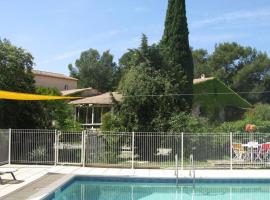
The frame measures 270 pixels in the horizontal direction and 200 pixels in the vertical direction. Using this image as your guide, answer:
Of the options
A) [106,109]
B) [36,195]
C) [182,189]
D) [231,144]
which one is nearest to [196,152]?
[231,144]

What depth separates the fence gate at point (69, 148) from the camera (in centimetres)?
1989

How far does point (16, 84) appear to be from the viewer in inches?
872

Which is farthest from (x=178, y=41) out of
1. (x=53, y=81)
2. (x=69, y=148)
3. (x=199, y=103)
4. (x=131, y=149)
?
(x=53, y=81)

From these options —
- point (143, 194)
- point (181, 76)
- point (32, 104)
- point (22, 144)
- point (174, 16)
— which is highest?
point (174, 16)

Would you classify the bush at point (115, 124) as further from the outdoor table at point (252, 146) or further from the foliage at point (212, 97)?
the foliage at point (212, 97)

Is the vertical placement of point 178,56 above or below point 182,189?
above

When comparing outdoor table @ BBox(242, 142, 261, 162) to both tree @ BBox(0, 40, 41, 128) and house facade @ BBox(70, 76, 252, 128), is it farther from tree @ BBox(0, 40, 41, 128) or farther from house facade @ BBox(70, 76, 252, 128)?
house facade @ BBox(70, 76, 252, 128)

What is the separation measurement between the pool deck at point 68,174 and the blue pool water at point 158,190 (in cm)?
41

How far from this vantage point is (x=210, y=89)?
39.0 m

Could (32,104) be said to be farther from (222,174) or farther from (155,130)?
(222,174)

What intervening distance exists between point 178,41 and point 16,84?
9.76m

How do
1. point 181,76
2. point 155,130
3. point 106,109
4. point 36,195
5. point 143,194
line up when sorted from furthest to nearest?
point 106,109 < point 181,76 < point 155,130 < point 143,194 < point 36,195

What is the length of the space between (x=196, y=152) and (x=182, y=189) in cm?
438

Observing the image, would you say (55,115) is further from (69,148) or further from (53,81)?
(53,81)
